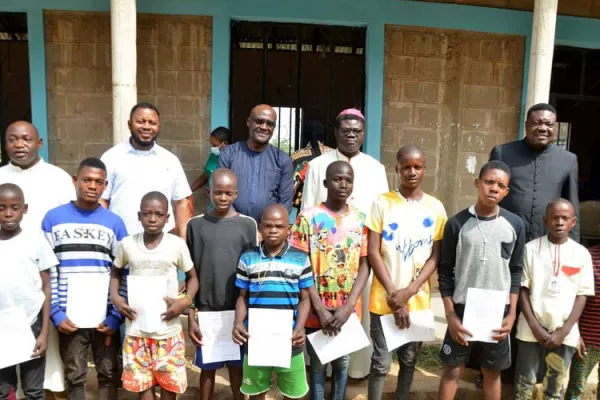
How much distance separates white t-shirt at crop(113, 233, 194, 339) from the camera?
262 cm

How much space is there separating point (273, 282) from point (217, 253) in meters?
0.35

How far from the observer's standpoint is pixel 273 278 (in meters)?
2.60

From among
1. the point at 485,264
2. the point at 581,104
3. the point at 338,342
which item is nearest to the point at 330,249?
the point at 338,342

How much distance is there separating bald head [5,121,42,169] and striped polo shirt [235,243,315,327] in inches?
53.6

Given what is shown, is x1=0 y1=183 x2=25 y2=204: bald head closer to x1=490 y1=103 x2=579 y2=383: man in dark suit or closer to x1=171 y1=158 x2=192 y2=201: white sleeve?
x1=171 y1=158 x2=192 y2=201: white sleeve

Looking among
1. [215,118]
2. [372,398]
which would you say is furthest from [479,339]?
[215,118]

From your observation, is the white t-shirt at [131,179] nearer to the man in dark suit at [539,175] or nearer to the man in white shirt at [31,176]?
the man in white shirt at [31,176]

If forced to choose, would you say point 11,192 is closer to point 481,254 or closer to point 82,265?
point 82,265

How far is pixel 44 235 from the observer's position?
104 inches

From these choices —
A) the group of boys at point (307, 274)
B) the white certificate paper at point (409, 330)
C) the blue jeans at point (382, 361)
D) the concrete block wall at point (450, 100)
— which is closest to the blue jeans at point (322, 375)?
the group of boys at point (307, 274)

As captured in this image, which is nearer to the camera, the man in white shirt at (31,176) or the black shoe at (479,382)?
the man in white shirt at (31,176)

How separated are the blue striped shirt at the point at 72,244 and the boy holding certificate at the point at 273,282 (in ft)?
2.50

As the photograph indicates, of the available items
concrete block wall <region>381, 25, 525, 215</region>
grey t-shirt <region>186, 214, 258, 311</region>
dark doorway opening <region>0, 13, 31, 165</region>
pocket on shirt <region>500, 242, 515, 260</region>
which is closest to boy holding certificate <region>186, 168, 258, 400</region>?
grey t-shirt <region>186, 214, 258, 311</region>

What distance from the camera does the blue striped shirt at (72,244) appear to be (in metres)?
2.66
